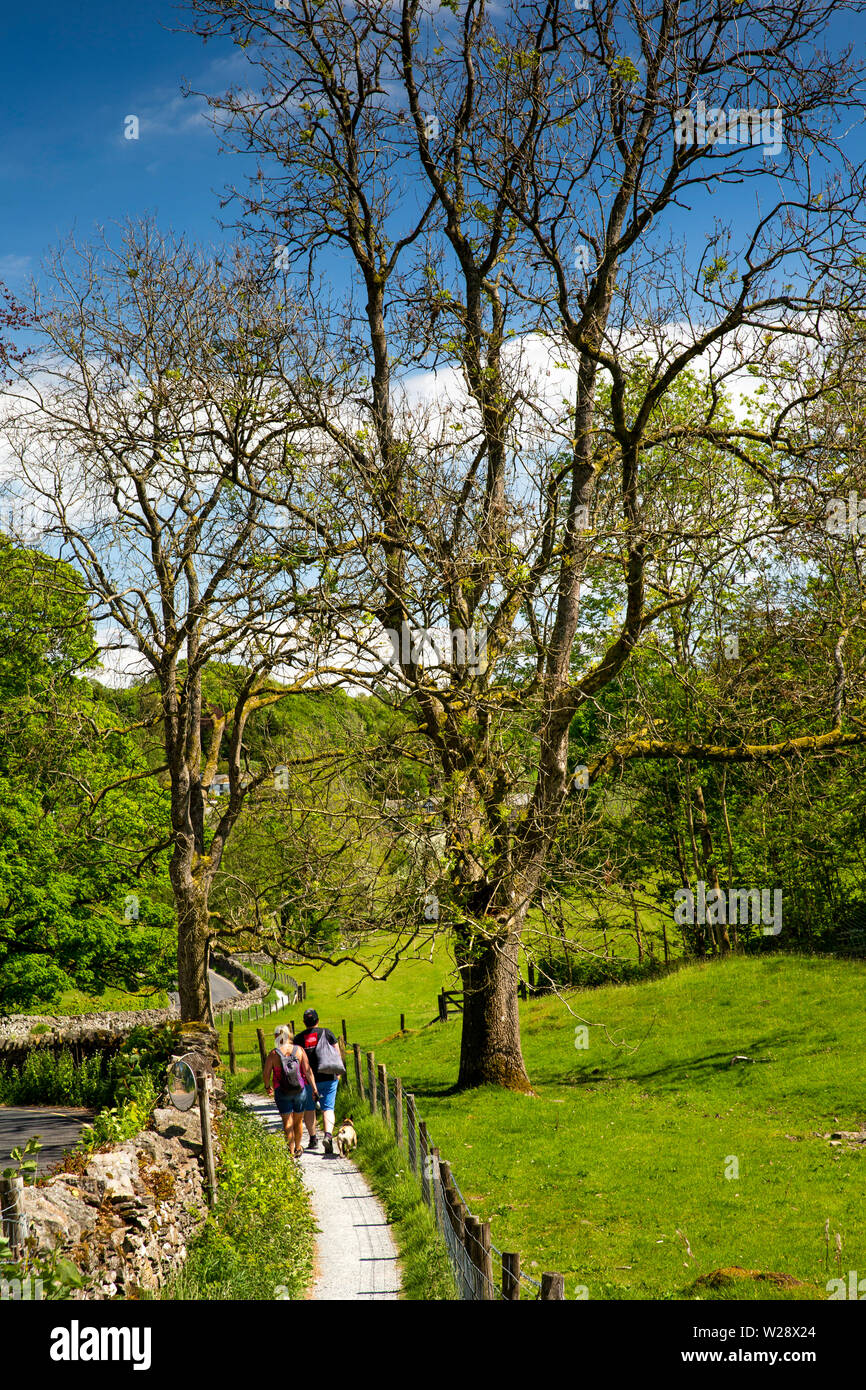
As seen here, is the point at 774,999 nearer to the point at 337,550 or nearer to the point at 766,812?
the point at 766,812

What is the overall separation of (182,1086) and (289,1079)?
1.35m

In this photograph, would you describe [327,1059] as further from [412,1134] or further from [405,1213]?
[405,1213]

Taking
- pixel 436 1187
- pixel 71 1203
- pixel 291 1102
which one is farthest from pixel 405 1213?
pixel 71 1203

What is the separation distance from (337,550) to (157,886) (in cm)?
2008

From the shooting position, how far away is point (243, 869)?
1117 inches

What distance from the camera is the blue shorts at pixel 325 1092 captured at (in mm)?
12703

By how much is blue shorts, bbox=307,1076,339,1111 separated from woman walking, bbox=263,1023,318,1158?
0.10 m

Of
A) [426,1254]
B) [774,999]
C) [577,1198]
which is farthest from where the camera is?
[774,999]

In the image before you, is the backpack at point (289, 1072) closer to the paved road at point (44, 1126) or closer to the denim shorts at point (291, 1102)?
the denim shorts at point (291, 1102)

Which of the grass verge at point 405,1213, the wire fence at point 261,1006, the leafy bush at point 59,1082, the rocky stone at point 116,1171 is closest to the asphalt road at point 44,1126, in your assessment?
the leafy bush at point 59,1082

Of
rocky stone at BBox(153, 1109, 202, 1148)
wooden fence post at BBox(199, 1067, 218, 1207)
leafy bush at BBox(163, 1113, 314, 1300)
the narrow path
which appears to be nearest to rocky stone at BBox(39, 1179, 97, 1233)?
leafy bush at BBox(163, 1113, 314, 1300)

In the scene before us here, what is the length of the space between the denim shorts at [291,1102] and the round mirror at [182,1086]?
113 cm

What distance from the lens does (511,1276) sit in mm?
6191
